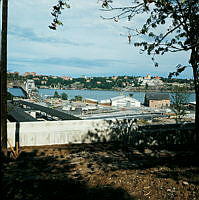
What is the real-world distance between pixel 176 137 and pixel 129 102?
223 feet

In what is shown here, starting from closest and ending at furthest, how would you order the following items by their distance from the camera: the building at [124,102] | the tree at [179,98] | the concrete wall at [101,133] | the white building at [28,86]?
the concrete wall at [101,133]
the tree at [179,98]
the building at [124,102]
the white building at [28,86]

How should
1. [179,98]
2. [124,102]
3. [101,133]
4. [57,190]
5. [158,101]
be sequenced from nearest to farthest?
[57,190] → [101,133] → [179,98] → [124,102] → [158,101]

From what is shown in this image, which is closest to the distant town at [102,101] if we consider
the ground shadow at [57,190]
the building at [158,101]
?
the building at [158,101]

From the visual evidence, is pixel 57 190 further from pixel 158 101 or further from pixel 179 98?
pixel 158 101

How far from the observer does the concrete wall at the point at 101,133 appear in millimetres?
12080

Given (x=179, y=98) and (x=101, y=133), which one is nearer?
(x=101, y=133)

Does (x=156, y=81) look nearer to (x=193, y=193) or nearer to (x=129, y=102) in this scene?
(x=129, y=102)

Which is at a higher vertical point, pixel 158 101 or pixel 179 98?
pixel 179 98

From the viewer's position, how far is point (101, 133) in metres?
13.1

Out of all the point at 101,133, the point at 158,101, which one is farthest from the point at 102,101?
the point at 101,133

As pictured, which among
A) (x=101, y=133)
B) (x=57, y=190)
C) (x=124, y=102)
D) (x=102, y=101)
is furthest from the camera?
(x=102, y=101)

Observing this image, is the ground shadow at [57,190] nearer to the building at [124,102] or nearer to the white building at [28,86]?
the building at [124,102]

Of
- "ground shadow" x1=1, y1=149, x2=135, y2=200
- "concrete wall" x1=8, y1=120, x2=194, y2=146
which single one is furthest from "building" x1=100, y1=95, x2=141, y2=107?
"ground shadow" x1=1, y1=149, x2=135, y2=200

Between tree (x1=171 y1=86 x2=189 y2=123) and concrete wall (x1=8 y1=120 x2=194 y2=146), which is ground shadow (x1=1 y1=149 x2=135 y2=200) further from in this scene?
tree (x1=171 y1=86 x2=189 y2=123)
